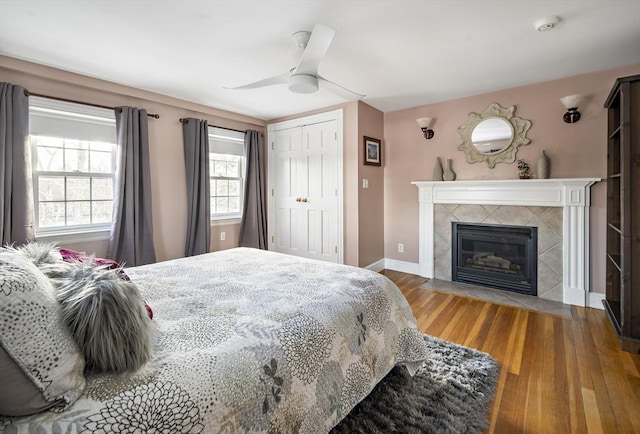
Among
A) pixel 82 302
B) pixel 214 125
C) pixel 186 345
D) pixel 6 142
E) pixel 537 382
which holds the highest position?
pixel 214 125

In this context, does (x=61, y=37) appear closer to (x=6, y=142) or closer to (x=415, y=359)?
(x=6, y=142)

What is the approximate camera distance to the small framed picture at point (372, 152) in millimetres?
4118

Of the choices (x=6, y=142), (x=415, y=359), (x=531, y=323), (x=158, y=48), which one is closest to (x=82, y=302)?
(x=415, y=359)

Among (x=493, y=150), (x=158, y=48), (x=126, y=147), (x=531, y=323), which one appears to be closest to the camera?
(x=158, y=48)

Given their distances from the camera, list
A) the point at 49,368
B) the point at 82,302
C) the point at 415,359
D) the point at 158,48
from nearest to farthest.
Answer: the point at 49,368
the point at 82,302
the point at 415,359
the point at 158,48

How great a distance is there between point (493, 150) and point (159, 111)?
4.02m

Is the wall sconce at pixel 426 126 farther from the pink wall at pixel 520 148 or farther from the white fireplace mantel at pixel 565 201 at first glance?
the white fireplace mantel at pixel 565 201

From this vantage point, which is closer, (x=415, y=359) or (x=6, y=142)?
(x=415, y=359)

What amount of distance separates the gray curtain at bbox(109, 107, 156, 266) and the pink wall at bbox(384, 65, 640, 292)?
3.14 meters

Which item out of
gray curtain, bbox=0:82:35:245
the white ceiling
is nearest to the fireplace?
the white ceiling

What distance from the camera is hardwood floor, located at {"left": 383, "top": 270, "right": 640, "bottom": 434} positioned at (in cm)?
159

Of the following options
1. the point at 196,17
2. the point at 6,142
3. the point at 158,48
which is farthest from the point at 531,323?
the point at 6,142

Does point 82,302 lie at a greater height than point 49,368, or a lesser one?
greater

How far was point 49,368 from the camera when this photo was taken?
2.50ft
